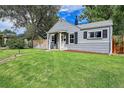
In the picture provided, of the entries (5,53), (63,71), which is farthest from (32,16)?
(63,71)

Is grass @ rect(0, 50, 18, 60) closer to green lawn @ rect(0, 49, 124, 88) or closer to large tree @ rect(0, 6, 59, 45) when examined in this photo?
green lawn @ rect(0, 49, 124, 88)

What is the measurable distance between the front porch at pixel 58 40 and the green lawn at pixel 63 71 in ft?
7.61

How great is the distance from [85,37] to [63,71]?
4856 millimetres

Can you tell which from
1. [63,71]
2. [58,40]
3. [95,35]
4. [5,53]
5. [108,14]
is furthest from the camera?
[58,40]

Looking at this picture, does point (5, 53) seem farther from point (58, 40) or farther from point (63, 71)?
point (58, 40)

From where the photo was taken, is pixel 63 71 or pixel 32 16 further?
pixel 32 16

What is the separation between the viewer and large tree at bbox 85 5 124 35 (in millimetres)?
8562

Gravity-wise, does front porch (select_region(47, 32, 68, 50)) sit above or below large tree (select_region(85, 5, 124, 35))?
below

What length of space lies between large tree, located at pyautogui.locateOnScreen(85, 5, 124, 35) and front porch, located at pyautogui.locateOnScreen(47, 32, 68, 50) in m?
2.98

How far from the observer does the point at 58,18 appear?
10961mm

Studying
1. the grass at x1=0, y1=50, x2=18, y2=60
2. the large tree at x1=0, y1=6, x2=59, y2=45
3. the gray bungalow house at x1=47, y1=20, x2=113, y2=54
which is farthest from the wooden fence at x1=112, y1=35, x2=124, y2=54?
the grass at x1=0, y1=50, x2=18, y2=60

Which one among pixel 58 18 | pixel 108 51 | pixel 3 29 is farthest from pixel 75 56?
pixel 3 29

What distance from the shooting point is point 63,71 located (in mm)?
7785
